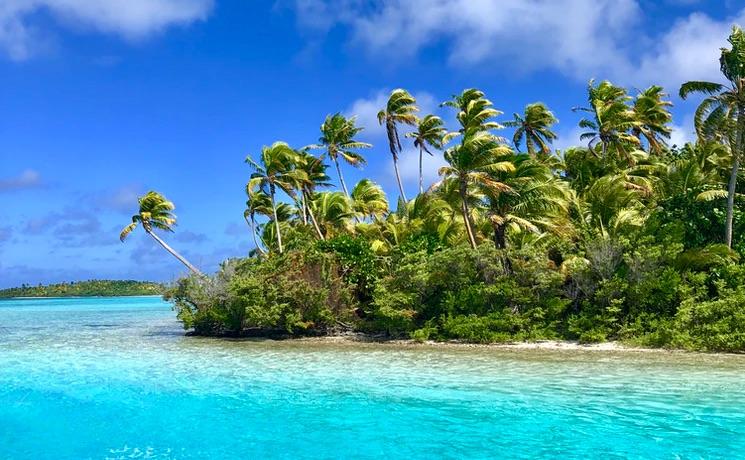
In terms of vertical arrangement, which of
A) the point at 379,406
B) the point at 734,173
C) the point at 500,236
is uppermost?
the point at 734,173

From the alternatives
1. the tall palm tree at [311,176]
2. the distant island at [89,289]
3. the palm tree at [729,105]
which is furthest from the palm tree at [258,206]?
the distant island at [89,289]

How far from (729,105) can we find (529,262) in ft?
27.2

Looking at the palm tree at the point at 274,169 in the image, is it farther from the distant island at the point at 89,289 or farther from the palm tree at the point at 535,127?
the distant island at the point at 89,289

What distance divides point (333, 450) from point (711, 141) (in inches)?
721

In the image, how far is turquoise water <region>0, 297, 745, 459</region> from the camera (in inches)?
383

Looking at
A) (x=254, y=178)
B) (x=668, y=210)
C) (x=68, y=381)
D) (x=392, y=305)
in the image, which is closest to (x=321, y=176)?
(x=254, y=178)

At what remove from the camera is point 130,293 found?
148375 mm

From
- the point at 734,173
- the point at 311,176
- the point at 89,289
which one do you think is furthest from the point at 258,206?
the point at 89,289

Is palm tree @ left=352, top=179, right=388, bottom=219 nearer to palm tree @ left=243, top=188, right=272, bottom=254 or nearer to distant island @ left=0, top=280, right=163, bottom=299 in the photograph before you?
palm tree @ left=243, top=188, right=272, bottom=254

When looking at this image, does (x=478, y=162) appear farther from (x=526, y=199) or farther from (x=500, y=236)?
(x=500, y=236)

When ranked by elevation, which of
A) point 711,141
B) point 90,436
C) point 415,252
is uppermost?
point 711,141

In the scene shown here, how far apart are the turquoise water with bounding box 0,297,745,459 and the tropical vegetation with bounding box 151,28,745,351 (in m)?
3.05

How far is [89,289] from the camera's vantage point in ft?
461

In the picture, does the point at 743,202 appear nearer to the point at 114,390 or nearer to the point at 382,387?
the point at 382,387
